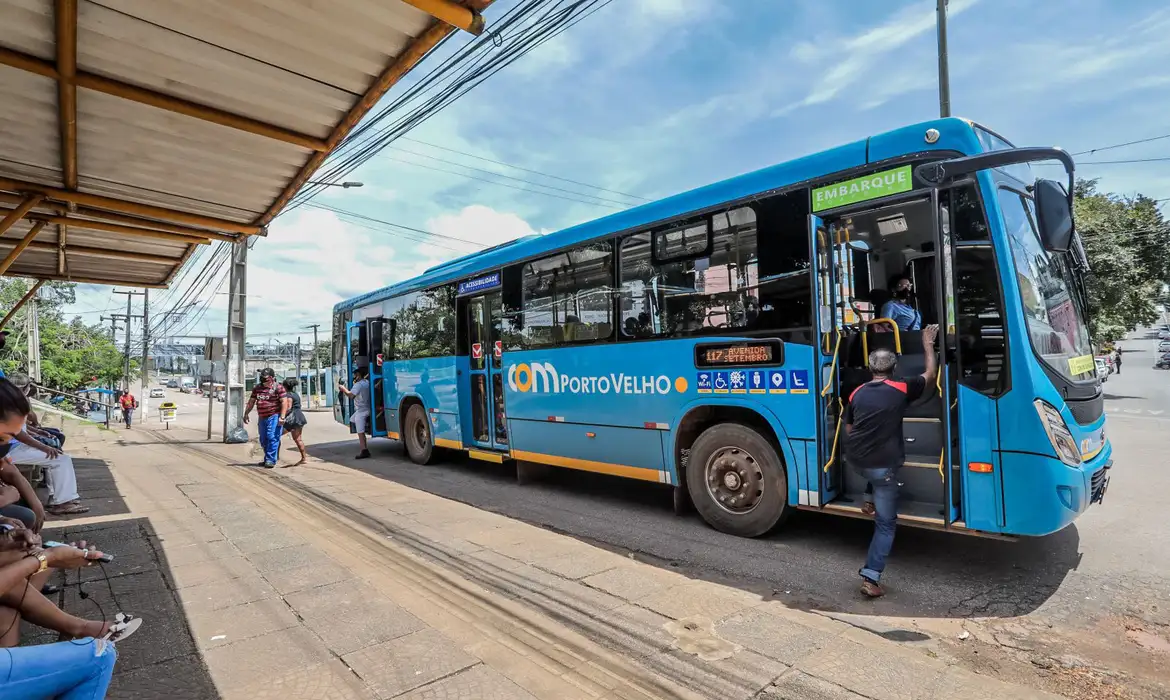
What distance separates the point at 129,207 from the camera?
20.5 feet

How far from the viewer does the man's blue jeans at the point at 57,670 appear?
6.41 feet

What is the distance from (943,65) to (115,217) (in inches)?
502

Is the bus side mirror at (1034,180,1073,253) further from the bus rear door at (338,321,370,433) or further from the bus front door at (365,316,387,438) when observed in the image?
the bus rear door at (338,321,370,433)

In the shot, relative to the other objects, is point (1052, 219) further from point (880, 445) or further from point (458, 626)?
point (458, 626)

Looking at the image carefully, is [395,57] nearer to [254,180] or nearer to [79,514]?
[254,180]

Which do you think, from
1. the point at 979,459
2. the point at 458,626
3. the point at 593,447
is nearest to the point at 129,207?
the point at 593,447

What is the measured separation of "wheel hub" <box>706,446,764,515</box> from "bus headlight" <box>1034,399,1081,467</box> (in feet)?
6.45

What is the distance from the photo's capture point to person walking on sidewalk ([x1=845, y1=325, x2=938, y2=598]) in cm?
387

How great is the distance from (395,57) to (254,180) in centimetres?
287

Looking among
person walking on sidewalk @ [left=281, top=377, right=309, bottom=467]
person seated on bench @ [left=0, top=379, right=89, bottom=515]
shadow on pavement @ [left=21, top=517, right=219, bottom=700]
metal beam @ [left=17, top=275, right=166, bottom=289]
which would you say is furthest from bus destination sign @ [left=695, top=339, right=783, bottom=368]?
metal beam @ [left=17, top=275, right=166, bottom=289]

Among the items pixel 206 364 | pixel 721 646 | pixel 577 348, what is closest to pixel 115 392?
pixel 206 364

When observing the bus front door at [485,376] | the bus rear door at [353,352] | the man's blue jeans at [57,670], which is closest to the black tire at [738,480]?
the bus front door at [485,376]

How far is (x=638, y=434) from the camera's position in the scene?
6000 mm

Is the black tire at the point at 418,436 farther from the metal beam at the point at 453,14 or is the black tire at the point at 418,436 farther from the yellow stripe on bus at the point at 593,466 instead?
the metal beam at the point at 453,14
